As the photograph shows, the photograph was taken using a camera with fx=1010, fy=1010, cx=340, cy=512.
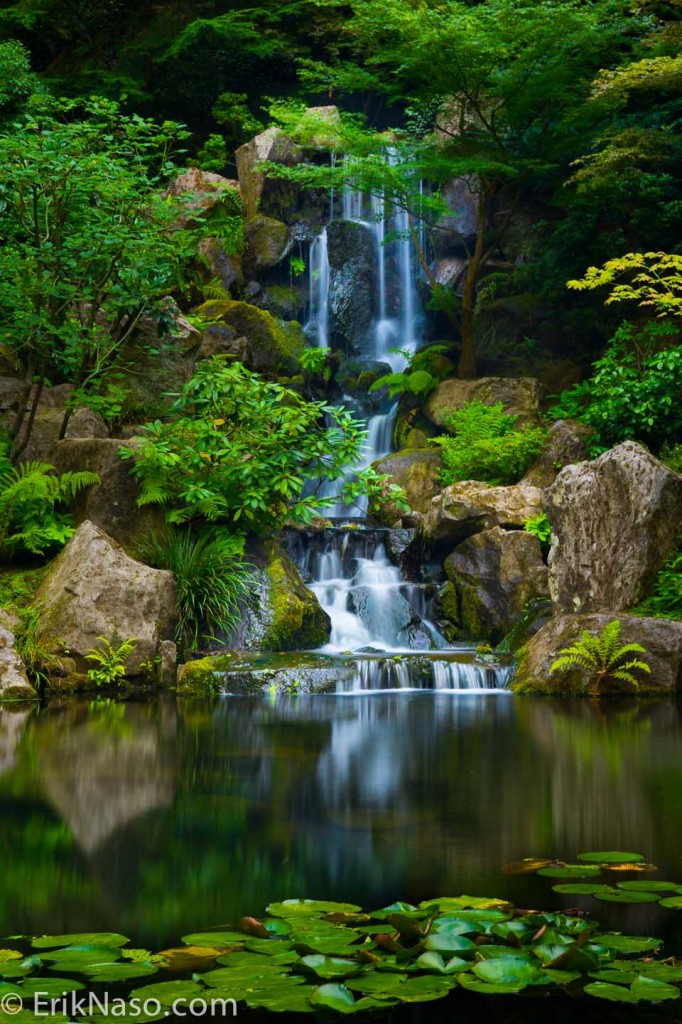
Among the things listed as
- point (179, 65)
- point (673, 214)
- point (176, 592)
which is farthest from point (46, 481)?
point (179, 65)

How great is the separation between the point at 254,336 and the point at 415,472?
3470 millimetres

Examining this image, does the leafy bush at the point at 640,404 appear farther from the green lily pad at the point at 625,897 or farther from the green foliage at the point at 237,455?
the green lily pad at the point at 625,897

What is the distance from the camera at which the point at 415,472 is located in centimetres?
1371

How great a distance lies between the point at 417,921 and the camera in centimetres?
252

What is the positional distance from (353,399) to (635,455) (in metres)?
7.23

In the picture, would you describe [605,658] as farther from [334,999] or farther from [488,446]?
[334,999]

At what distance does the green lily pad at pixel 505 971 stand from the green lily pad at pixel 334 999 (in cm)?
30

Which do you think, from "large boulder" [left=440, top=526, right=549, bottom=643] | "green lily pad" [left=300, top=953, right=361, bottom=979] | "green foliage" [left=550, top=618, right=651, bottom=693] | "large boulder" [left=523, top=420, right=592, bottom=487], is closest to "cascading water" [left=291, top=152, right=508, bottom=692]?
"large boulder" [left=440, top=526, right=549, bottom=643]

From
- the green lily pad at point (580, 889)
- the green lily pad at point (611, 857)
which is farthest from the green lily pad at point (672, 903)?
the green lily pad at point (611, 857)

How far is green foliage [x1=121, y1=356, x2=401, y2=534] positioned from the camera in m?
9.70

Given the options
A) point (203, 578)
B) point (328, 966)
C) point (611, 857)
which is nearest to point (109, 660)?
point (203, 578)

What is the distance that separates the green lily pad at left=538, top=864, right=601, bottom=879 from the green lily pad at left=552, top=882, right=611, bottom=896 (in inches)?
4.3

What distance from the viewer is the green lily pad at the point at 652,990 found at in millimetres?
2066

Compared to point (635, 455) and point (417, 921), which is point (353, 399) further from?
point (417, 921)
